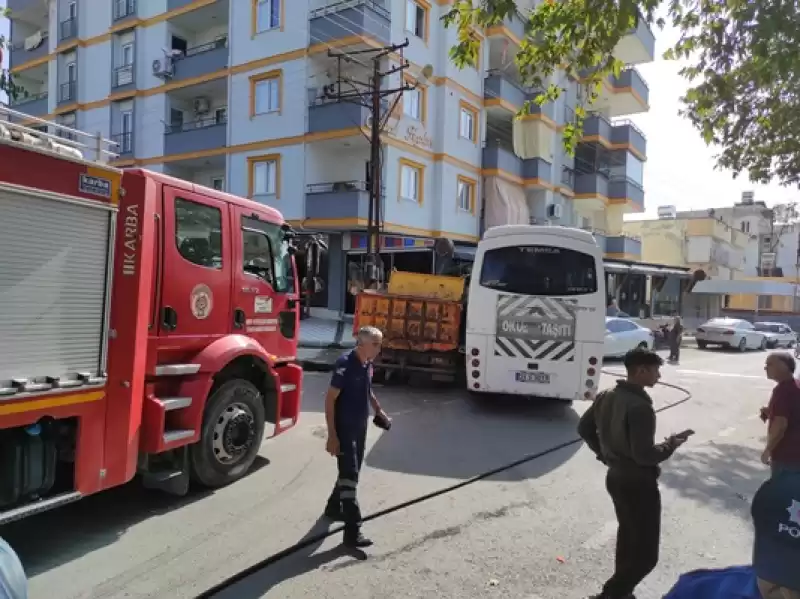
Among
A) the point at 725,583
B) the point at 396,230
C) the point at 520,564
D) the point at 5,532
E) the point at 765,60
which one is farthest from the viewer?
the point at 396,230

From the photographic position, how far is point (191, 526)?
4.55 metres

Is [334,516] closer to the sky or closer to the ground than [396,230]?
closer to the ground

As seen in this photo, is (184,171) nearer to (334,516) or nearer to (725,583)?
(334,516)

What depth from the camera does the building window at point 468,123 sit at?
941 inches

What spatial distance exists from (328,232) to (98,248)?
1739cm

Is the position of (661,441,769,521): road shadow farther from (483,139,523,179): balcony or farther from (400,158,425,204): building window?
(483,139,523,179): balcony

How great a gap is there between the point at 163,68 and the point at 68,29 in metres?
7.74

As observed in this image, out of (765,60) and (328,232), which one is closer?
(765,60)

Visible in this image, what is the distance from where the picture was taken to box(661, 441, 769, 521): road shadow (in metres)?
5.53

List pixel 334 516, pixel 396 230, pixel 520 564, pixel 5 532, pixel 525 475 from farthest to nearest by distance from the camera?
pixel 396 230, pixel 525 475, pixel 334 516, pixel 5 532, pixel 520 564

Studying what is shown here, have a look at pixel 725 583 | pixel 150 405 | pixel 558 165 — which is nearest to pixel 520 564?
pixel 725 583

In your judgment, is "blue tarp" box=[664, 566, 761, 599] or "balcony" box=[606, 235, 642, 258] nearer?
"blue tarp" box=[664, 566, 761, 599]

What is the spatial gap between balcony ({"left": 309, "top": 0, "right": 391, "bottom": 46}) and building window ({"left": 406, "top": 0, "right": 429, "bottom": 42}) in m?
1.42

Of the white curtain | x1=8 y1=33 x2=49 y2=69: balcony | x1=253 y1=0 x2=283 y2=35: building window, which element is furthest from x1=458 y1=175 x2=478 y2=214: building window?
x1=8 y1=33 x2=49 y2=69: balcony
